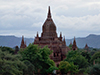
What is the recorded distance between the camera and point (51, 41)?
2128 inches

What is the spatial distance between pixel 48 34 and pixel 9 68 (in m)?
28.7

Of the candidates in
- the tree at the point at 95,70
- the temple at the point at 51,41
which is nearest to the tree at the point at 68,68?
the tree at the point at 95,70

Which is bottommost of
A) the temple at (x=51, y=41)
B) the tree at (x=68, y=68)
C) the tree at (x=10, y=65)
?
the tree at (x=68, y=68)

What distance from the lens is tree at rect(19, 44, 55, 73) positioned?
36.5 meters

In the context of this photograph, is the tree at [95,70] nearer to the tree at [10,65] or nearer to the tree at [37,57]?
the tree at [37,57]

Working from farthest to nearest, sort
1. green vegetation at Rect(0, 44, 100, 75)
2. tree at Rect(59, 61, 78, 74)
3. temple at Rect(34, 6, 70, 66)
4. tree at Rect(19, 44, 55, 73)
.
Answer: temple at Rect(34, 6, 70, 66) → tree at Rect(59, 61, 78, 74) → tree at Rect(19, 44, 55, 73) → green vegetation at Rect(0, 44, 100, 75)

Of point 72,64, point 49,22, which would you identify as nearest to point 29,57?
point 72,64

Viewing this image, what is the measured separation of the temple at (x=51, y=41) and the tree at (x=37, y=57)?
11077mm

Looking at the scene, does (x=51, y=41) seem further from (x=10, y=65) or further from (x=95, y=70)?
(x=10, y=65)

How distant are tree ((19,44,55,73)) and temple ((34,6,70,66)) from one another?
36.3 ft

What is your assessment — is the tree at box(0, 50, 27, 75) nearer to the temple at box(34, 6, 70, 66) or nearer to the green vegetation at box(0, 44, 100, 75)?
the green vegetation at box(0, 44, 100, 75)

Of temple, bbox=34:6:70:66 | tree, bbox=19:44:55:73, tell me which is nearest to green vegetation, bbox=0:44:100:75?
tree, bbox=19:44:55:73

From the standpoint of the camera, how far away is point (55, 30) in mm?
58844

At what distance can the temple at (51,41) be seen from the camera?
170ft
